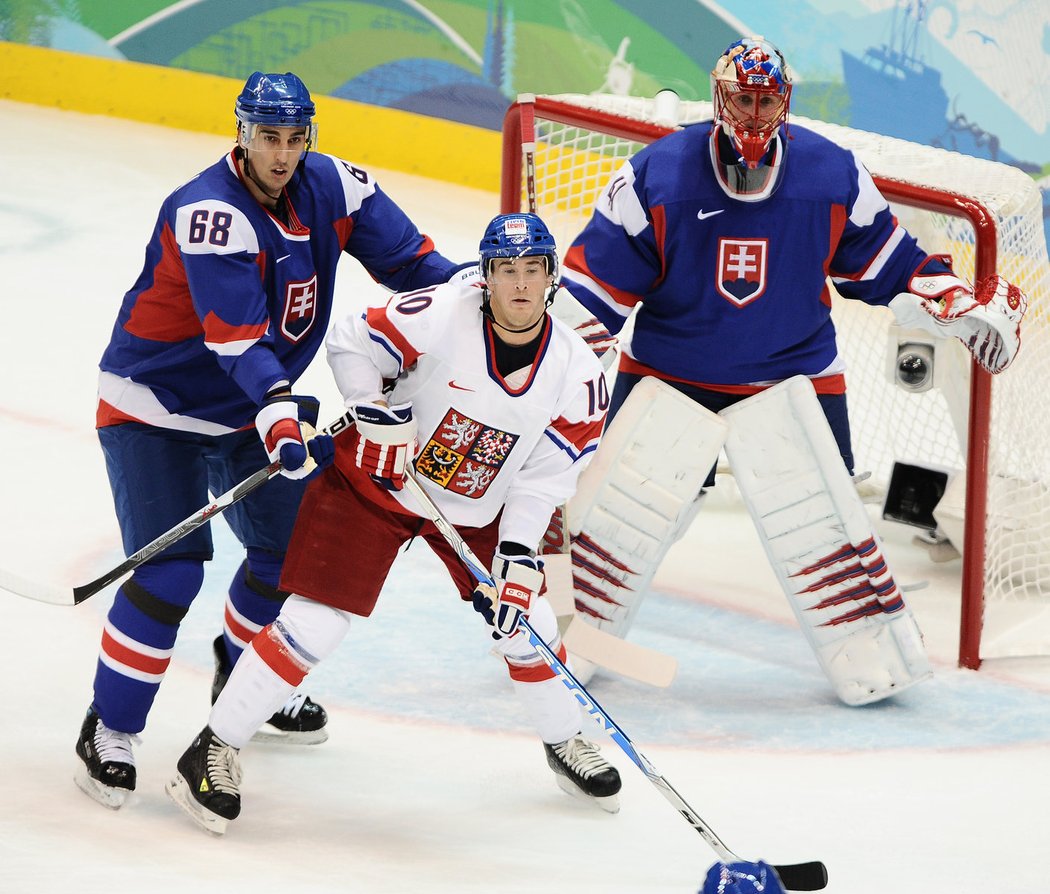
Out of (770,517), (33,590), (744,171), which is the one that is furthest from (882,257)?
(33,590)

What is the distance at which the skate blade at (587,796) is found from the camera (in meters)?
2.82

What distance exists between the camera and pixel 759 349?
3.31m

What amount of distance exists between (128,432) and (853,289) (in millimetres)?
1502

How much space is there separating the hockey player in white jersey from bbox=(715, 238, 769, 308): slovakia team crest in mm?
615

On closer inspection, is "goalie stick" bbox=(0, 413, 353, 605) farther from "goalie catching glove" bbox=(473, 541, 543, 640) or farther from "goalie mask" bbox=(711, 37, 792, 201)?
"goalie mask" bbox=(711, 37, 792, 201)

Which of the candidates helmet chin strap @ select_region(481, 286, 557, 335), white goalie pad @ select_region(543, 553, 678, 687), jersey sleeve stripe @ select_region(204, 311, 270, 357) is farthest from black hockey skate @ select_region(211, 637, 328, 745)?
helmet chin strap @ select_region(481, 286, 557, 335)

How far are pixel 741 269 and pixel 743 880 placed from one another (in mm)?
1392

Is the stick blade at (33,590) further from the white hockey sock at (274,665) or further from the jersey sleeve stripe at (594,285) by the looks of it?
the jersey sleeve stripe at (594,285)

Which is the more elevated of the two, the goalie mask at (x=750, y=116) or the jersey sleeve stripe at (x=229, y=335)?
the goalie mask at (x=750, y=116)

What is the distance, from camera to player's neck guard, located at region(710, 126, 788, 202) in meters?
3.16

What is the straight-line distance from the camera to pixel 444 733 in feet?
10.3

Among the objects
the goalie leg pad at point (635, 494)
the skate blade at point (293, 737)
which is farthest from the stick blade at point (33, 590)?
the goalie leg pad at point (635, 494)

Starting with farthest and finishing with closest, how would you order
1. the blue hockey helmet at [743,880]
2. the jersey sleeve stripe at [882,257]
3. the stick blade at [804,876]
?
the jersey sleeve stripe at [882,257]
the stick blade at [804,876]
the blue hockey helmet at [743,880]

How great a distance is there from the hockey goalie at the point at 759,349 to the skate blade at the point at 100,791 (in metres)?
1.09
